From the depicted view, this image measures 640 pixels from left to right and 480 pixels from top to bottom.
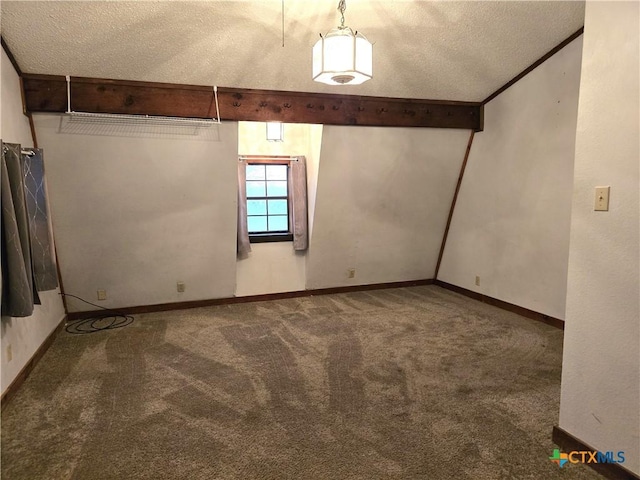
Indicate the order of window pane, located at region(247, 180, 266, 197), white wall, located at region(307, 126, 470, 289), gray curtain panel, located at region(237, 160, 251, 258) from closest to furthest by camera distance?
white wall, located at region(307, 126, 470, 289)
gray curtain panel, located at region(237, 160, 251, 258)
window pane, located at region(247, 180, 266, 197)

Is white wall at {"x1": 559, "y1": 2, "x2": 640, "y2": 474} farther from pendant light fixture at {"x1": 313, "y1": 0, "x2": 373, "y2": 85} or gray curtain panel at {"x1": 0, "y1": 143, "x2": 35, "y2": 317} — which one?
gray curtain panel at {"x1": 0, "y1": 143, "x2": 35, "y2": 317}

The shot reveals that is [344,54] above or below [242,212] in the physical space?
above

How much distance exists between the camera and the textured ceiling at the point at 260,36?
262 cm

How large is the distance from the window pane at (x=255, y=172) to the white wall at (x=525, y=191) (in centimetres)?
240

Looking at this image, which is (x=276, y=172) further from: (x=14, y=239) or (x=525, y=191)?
(x=14, y=239)

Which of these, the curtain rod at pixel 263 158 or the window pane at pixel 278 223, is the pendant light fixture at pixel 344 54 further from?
the window pane at pixel 278 223

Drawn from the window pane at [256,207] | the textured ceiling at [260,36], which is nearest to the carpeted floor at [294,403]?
the window pane at [256,207]

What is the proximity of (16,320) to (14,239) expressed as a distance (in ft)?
2.14

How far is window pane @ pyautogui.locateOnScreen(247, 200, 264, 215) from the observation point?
198 inches

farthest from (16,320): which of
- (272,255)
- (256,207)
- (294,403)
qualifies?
(256,207)

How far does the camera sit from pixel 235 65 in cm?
325

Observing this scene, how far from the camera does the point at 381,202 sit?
15.3 ft

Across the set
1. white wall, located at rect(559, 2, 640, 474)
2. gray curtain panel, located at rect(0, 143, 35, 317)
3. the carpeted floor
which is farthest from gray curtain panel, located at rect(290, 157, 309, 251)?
white wall, located at rect(559, 2, 640, 474)

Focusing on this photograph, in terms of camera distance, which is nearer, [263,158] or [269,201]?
[263,158]
